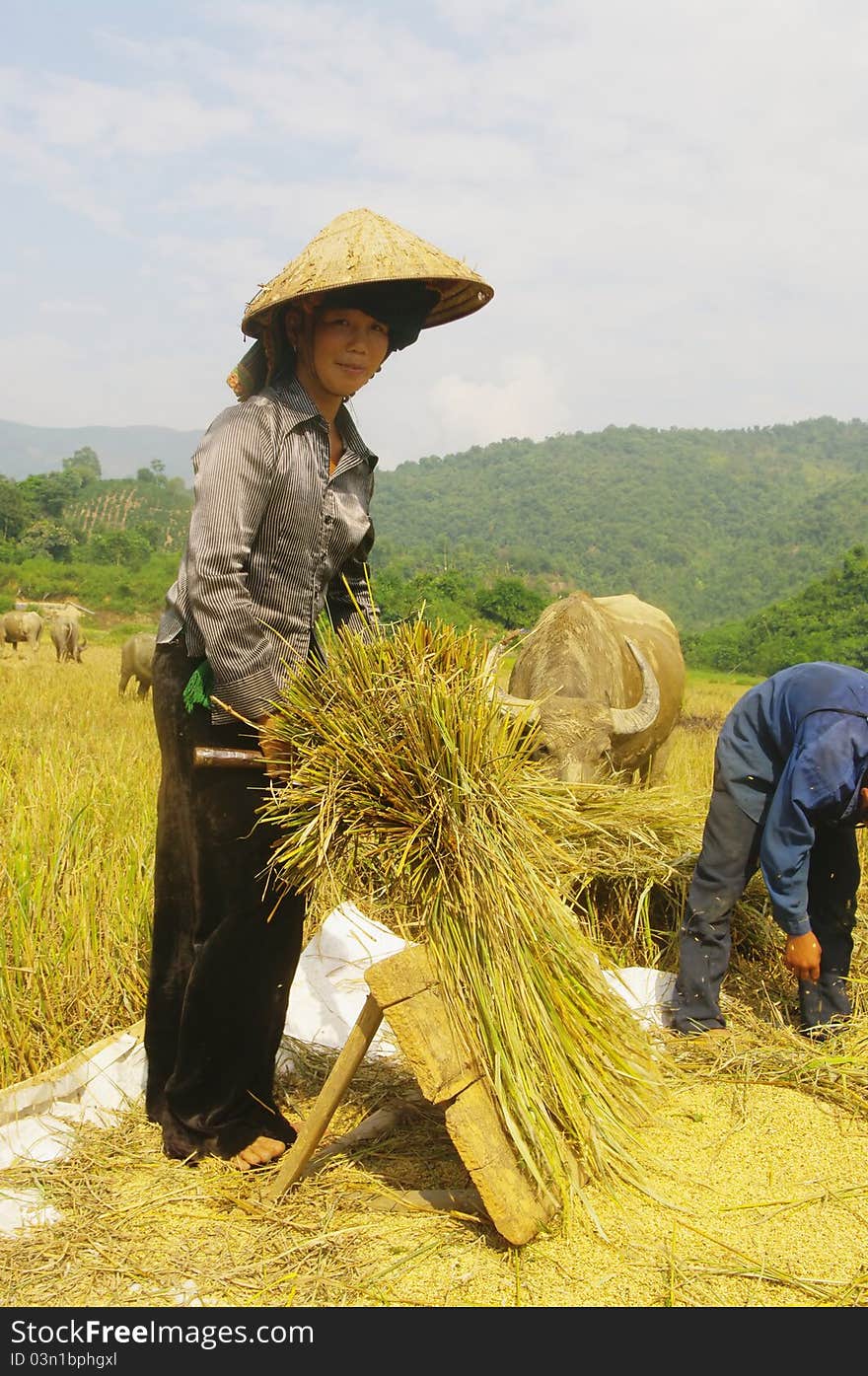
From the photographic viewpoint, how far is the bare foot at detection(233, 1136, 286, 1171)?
2.56 m

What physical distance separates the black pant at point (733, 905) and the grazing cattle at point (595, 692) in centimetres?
120

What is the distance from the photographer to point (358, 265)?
2.34 metres

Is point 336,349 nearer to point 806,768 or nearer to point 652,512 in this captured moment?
point 806,768

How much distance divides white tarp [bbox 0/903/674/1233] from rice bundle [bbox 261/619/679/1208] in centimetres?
20

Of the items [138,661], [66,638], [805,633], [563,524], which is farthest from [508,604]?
[563,524]

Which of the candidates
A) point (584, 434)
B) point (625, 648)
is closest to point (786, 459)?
point (584, 434)

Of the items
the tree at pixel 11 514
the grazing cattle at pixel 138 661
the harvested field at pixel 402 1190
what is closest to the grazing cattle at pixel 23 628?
the grazing cattle at pixel 138 661

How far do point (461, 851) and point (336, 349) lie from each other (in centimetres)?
120

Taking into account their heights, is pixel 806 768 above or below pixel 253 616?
below

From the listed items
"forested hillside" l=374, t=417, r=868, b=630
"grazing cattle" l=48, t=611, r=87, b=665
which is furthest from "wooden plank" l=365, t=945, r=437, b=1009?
"forested hillside" l=374, t=417, r=868, b=630
